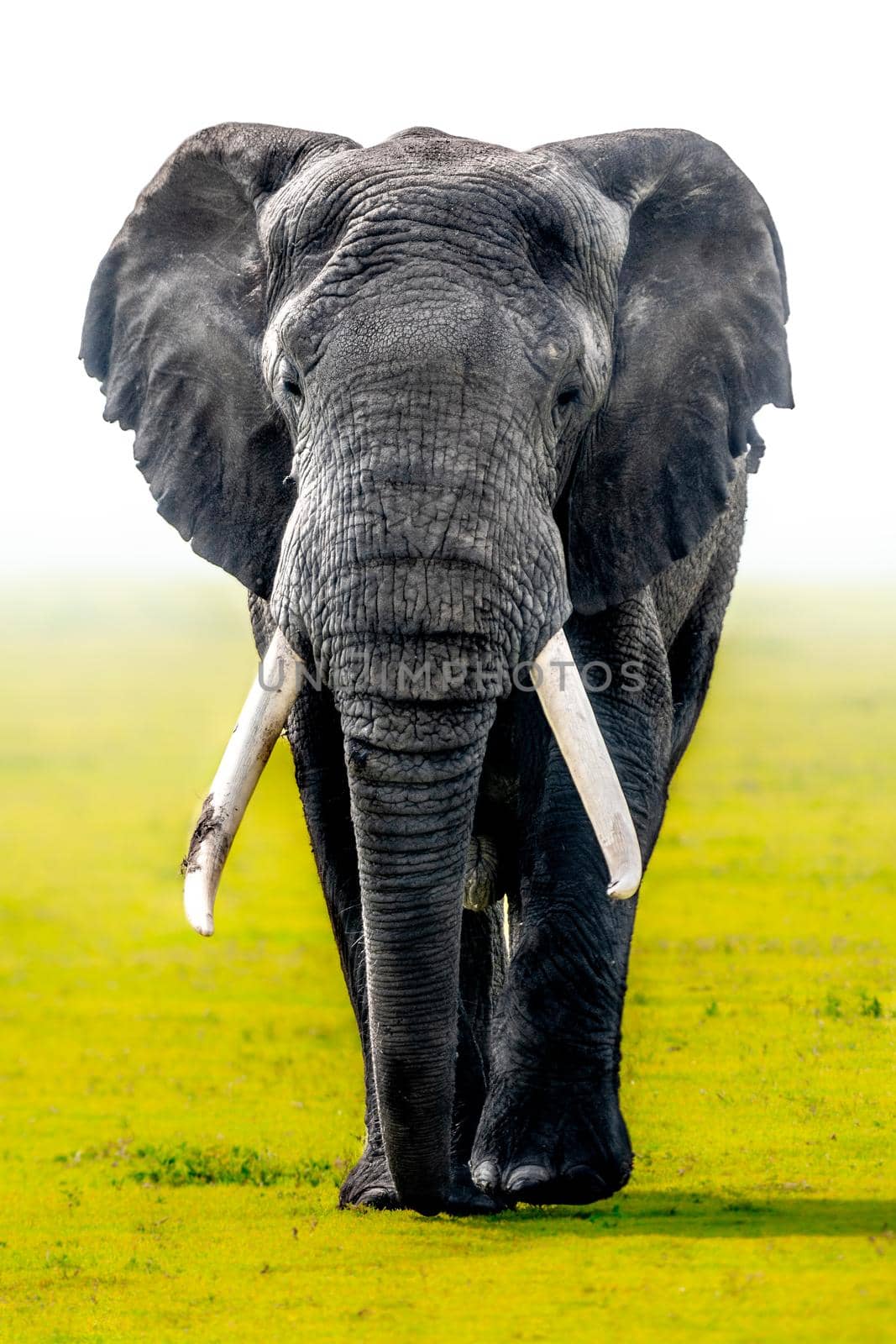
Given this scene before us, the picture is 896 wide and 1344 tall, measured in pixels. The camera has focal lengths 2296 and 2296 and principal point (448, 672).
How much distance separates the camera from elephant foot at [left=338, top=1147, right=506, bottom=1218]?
356 inches

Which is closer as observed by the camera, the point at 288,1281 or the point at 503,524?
the point at 503,524

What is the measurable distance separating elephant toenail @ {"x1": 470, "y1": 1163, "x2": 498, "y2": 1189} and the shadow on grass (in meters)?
0.13

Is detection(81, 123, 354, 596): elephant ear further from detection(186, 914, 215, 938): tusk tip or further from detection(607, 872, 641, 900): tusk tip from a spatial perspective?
detection(607, 872, 641, 900): tusk tip

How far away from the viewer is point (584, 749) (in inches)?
313

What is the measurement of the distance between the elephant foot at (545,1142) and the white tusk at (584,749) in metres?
1.42

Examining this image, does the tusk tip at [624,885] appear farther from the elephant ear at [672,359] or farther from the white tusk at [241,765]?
A: the elephant ear at [672,359]

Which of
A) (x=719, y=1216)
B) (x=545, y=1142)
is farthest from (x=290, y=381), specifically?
(x=719, y=1216)

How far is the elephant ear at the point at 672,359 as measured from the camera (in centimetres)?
910

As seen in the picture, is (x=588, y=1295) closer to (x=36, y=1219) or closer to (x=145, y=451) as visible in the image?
(x=36, y=1219)

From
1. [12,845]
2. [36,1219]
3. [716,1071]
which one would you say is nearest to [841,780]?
[12,845]

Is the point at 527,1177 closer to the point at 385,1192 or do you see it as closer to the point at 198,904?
the point at 385,1192

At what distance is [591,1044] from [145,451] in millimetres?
3133

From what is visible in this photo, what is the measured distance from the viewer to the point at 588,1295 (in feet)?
25.5

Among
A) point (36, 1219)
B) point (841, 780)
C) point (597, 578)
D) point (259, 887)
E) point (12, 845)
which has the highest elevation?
point (597, 578)
